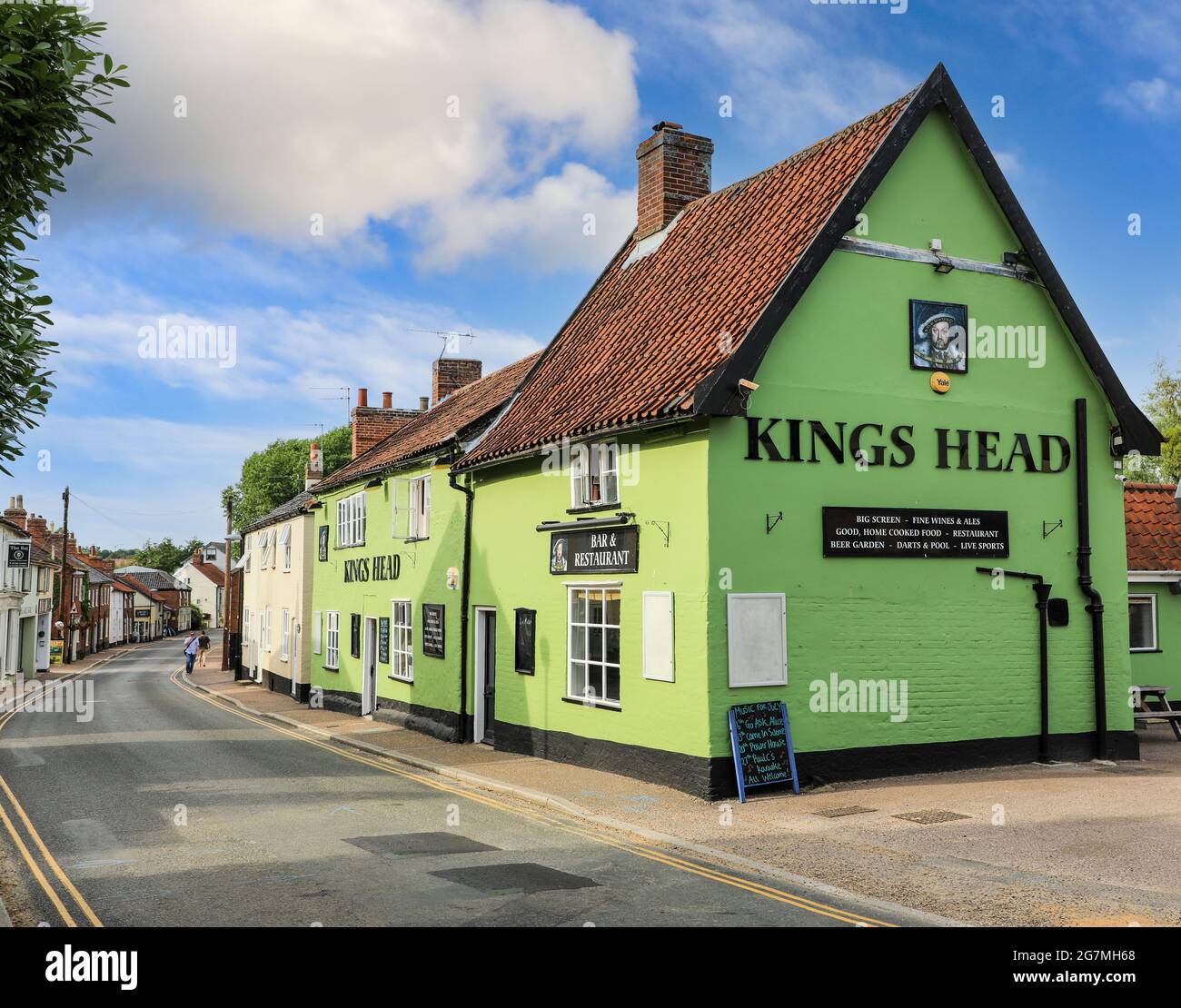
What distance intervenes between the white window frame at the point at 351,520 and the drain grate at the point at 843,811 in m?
17.4

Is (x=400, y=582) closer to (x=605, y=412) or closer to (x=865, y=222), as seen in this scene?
(x=605, y=412)

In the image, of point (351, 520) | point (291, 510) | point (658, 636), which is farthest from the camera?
point (291, 510)

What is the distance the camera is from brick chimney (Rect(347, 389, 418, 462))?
32469 millimetres

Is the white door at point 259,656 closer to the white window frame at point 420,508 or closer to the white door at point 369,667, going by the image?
the white door at point 369,667

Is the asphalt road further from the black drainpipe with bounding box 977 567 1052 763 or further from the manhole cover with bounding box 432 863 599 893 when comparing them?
the black drainpipe with bounding box 977 567 1052 763

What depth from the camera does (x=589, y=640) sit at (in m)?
16.0

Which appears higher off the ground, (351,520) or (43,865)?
(351,520)

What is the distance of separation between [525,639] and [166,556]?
164 metres

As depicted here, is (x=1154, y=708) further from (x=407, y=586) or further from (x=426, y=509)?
(x=407, y=586)

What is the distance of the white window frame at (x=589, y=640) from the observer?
15.2 m

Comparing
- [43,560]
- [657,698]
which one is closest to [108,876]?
[657,698]

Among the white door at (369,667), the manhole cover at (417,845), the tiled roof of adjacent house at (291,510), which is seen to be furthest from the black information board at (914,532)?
the tiled roof of adjacent house at (291,510)

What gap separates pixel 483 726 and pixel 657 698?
6372mm

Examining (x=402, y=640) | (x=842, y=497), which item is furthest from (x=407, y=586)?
(x=842, y=497)
